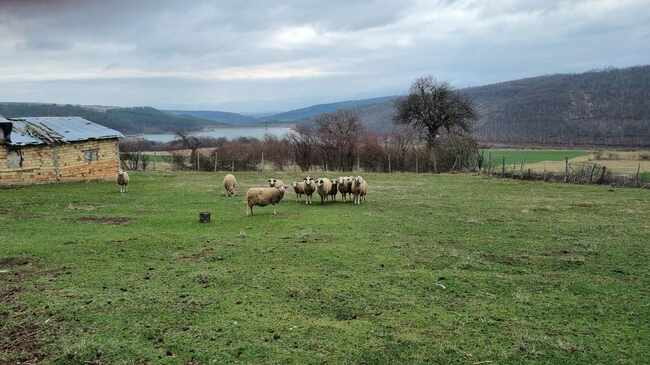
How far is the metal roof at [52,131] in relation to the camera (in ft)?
88.9

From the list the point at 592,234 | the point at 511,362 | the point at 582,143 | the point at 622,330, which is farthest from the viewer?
the point at 582,143

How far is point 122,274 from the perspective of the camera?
10.2 m

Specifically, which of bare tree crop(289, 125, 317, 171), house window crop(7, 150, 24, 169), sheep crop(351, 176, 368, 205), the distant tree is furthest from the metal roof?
the distant tree

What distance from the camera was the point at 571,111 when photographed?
10388 cm

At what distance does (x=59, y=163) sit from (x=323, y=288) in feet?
82.2

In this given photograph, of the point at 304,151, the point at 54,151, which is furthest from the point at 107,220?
the point at 304,151

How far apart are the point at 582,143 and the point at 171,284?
295 feet

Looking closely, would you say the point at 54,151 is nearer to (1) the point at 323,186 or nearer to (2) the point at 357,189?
(1) the point at 323,186

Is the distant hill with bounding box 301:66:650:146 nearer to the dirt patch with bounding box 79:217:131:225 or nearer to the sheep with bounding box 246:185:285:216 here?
the sheep with bounding box 246:185:285:216

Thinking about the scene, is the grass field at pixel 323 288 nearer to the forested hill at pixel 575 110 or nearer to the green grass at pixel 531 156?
the green grass at pixel 531 156

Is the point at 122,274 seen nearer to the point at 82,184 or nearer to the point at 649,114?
the point at 82,184

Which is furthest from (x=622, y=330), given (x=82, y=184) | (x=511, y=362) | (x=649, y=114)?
(x=649, y=114)

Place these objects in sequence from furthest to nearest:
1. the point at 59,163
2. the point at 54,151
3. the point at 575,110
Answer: the point at 575,110 → the point at 59,163 → the point at 54,151

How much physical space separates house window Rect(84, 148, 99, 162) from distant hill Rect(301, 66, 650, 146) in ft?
187
